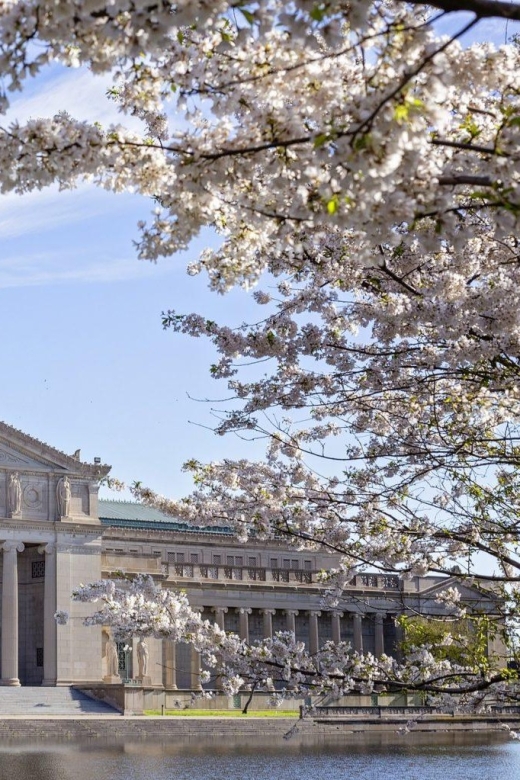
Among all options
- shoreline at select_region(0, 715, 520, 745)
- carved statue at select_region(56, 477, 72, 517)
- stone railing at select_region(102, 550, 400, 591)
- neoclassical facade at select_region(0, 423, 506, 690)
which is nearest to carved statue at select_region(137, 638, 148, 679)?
neoclassical facade at select_region(0, 423, 506, 690)

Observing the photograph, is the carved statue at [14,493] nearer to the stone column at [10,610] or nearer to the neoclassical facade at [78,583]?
the neoclassical facade at [78,583]

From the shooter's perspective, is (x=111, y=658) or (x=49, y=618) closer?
(x=49, y=618)

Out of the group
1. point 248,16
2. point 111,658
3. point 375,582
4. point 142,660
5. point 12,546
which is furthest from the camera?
point 375,582

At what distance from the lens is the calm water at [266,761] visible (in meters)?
39.2

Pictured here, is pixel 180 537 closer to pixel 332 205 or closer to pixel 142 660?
pixel 142 660

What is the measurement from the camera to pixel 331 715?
73.6 meters

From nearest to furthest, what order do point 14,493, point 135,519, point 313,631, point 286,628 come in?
1. point 14,493
2. point 286,628
3. point 313,631
4. point 135,519

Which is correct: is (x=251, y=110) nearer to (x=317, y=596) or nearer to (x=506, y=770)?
(x=506, y=770)

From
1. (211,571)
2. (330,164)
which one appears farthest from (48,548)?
(330,164)

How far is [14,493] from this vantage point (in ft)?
295

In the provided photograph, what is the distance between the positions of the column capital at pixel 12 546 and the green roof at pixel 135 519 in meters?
24.0

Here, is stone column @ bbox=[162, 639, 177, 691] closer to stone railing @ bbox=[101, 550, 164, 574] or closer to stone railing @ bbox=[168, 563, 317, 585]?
stone railing @ bbox=[101, 550, 164, 574]

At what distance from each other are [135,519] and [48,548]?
2588cm

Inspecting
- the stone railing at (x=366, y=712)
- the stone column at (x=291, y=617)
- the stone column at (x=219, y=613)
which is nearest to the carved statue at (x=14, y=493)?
the stone column at (x=219, y=613)
